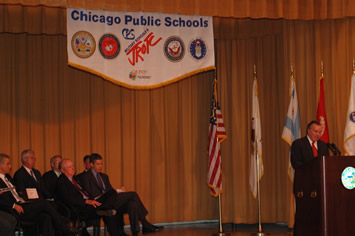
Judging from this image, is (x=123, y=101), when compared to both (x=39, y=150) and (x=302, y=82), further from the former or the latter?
(x=302, y=82)

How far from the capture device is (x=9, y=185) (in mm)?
7258

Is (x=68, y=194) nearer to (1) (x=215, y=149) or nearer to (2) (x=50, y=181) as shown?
(2) (x=50, y=181)

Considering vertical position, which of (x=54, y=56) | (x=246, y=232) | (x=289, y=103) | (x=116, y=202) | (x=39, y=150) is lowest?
(x=246, y=232)

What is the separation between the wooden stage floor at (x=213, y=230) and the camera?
30.7 feet

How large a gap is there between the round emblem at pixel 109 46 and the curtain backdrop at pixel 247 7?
597 mm

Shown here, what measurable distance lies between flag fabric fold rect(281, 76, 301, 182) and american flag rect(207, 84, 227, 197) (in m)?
1.09

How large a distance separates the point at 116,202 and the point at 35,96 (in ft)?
9.39

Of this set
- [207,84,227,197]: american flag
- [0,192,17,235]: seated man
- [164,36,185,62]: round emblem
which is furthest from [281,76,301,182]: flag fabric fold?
[0,192,17,235]: seated man

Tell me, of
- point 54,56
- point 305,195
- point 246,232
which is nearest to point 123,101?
point 54,56

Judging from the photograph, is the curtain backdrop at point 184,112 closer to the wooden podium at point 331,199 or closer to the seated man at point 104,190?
the seated man at point 104,190

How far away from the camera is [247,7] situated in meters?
9.11

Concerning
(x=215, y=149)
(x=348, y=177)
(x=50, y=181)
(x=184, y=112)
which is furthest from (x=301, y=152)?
(x=184, y=112)

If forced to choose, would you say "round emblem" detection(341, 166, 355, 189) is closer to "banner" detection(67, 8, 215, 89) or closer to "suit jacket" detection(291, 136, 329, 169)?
"suit jacket" detection(291, 136, 329, 169)

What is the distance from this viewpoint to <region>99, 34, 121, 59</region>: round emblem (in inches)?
353
